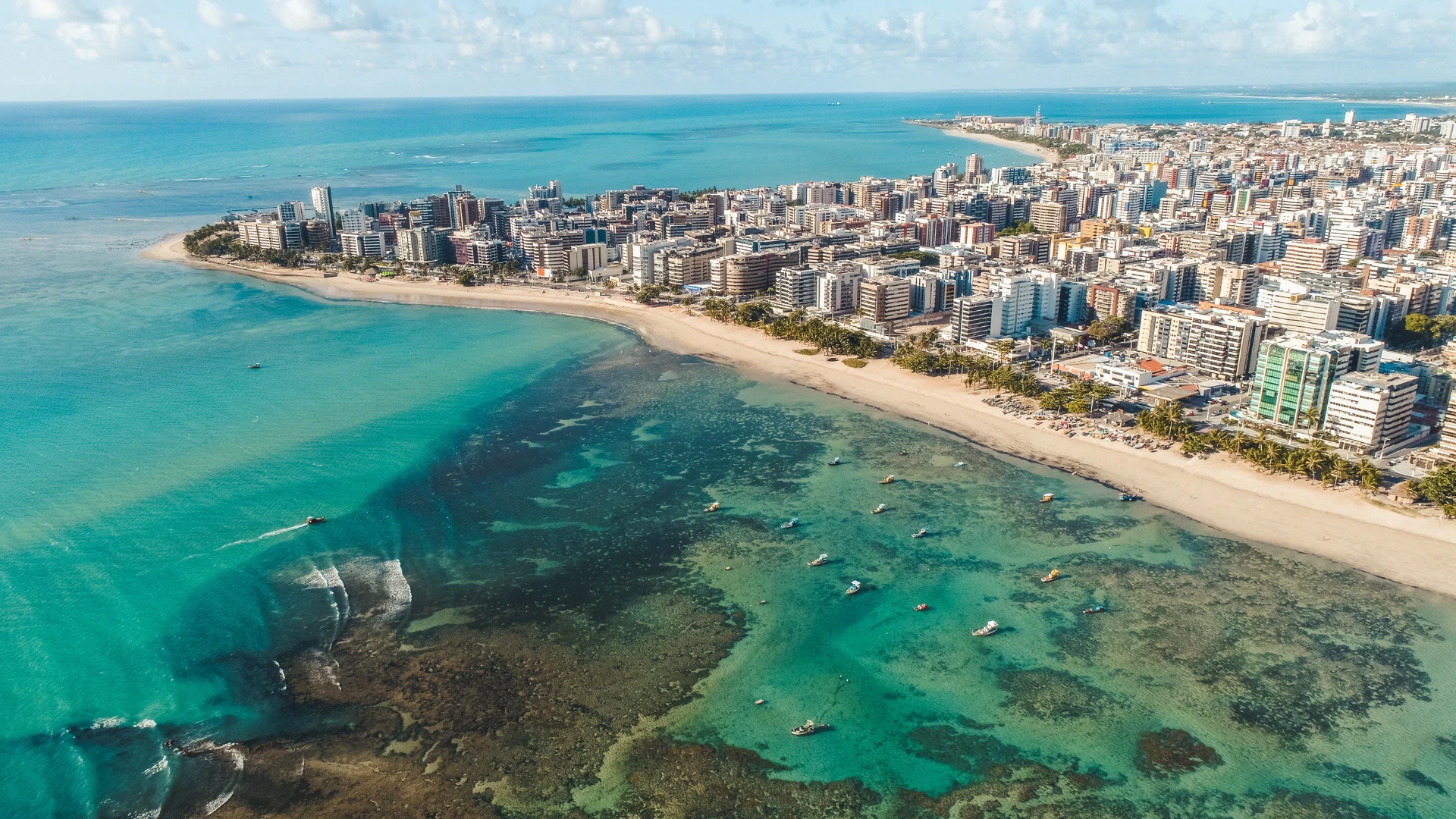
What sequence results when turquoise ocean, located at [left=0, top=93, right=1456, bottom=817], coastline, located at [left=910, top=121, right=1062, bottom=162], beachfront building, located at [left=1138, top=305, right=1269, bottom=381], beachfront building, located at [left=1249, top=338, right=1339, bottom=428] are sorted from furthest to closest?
coastline, located at [left=910, top=121, right=1062, bottom=162], beachfront building, located at [left=1138, top=305, right=1269, bottom=381], beachfront building, located at [left=1249, top=338, right=1339, bottom=428], turquoise ocean, located at [left=0, top=93, right=1456, bottom=817]

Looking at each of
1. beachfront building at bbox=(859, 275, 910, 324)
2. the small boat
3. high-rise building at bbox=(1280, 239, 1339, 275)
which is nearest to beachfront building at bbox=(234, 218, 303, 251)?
beachfront building at bbox=(859, 275, 910, 324)

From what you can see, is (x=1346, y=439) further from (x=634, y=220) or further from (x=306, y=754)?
(x=634, y=220)

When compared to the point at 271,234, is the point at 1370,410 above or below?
below

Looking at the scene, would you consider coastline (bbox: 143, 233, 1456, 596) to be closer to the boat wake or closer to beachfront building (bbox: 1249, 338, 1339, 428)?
beachfront building (bbox: 1249, 338, 1339, 428)

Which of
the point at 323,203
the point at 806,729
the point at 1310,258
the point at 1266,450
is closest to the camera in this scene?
the point at 806,729

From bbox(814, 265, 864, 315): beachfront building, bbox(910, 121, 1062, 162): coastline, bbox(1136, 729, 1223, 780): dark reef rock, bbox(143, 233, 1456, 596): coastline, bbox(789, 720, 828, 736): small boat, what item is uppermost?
bbox(910, 121, 1062, 162): coastline

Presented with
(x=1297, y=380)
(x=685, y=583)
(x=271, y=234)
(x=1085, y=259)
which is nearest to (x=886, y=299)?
(x=1085, y=259)

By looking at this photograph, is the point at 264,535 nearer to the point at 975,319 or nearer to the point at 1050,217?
the point at 975,319
